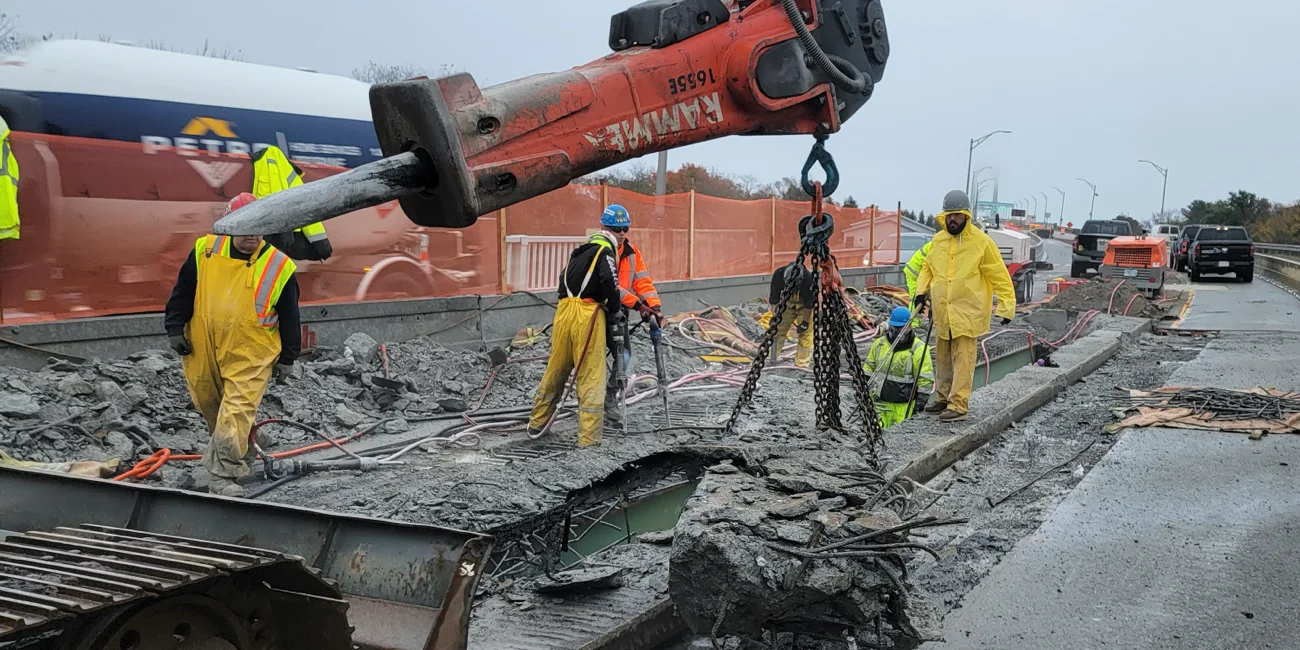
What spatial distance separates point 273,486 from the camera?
6625mm

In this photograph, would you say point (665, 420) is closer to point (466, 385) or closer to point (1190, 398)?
point (466, 385)

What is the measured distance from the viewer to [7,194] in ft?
26.9

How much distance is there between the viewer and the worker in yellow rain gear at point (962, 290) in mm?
8102

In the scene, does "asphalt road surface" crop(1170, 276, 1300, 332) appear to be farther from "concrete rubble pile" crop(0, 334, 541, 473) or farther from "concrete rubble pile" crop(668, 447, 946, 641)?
"concrete rubble pile" crop(668, 447, 946, 641)

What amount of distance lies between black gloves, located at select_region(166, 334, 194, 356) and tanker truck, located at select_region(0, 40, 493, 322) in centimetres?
314

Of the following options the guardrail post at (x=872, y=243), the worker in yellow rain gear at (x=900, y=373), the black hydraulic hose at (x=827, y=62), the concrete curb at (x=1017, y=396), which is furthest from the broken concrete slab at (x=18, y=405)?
the guardrail post at (x=872, y=243)

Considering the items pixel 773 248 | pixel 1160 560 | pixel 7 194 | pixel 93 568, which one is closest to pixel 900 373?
pixel 1160 560

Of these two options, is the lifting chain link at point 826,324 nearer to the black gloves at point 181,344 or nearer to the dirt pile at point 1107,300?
the black gloves at point 181,344

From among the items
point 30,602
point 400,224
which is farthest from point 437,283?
point 30,602

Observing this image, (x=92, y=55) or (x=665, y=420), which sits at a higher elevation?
(x=92, y=55)

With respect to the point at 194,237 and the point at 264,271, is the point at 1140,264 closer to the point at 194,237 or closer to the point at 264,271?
the point at 194,237

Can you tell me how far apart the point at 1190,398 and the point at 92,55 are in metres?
12.5

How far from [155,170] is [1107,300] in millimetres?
17247

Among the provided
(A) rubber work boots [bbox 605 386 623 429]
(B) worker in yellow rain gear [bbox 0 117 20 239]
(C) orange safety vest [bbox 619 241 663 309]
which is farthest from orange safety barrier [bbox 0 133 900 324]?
(A) rubber work boots [bbox 605 386 623 429]
